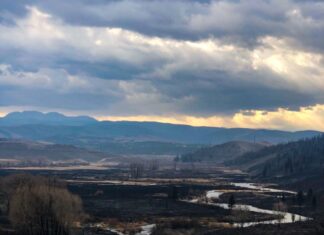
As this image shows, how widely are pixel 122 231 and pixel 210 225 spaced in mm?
19587

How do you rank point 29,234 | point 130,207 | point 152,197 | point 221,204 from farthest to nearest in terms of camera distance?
point 152,197, point 221,204, point 130,207, point 29,234

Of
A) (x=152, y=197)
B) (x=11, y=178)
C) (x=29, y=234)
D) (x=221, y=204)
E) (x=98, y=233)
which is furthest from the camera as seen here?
(x=152, y=197)

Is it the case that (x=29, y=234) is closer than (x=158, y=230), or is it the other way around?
(x=29, y=234)

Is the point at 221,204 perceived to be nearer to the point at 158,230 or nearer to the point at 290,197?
the point at 290,197

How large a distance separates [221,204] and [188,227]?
54.7m

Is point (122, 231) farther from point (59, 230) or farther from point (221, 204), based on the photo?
point (221, 204)

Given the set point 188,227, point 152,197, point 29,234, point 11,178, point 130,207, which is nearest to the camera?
Result: point 29,234

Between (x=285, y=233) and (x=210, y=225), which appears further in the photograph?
(x=210, y=225)

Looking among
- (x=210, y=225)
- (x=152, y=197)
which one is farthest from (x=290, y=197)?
(x=210, y=225)

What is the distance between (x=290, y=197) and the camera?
186m

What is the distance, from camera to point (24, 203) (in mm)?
98188

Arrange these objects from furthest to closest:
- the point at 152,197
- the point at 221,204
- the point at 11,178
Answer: the point at 152,197
the point at 221,204
the point at 11,178

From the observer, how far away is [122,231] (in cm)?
11031

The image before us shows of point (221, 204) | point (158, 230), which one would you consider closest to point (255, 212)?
point (221, 204)
